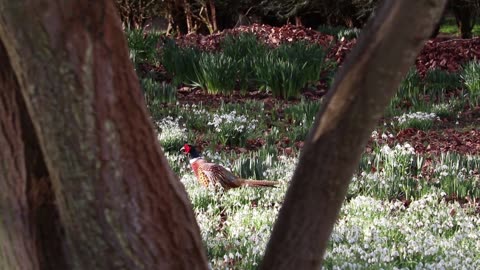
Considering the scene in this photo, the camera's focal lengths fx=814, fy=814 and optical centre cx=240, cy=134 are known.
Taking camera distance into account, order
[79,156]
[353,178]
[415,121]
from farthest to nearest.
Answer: [415,121], [353,178], [79,156]

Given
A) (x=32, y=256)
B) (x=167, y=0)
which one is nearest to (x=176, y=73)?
(x=32, y=256)

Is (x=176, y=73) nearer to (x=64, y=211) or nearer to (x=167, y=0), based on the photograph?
(x=64, y=211)

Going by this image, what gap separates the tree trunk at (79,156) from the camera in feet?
6.16

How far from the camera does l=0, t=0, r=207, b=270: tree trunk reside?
1.88 metres

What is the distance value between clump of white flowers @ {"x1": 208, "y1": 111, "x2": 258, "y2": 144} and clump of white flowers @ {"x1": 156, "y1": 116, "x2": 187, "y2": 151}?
34 cm

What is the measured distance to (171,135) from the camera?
7.82 meters

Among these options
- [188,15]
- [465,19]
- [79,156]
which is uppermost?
[79,156]

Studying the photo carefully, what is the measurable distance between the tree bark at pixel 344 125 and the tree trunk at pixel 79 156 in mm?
271

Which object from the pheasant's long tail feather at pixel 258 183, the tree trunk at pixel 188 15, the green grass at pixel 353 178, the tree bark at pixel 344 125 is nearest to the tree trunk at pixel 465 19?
the tree trunk at pixel 188 15

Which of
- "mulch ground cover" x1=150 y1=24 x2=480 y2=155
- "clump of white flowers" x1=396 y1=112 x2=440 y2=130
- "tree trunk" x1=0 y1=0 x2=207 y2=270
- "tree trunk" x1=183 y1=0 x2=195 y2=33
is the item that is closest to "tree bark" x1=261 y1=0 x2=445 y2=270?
"tree trunk" x1=0 y1=0 x2=207 y2=270

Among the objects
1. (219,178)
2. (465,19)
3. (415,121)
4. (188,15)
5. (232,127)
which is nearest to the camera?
(219,178)

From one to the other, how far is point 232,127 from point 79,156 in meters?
6.07

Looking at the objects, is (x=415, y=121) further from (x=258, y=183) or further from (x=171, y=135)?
(x=258, y=183)

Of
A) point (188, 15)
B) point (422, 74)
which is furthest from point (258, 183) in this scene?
point (188, 15)
